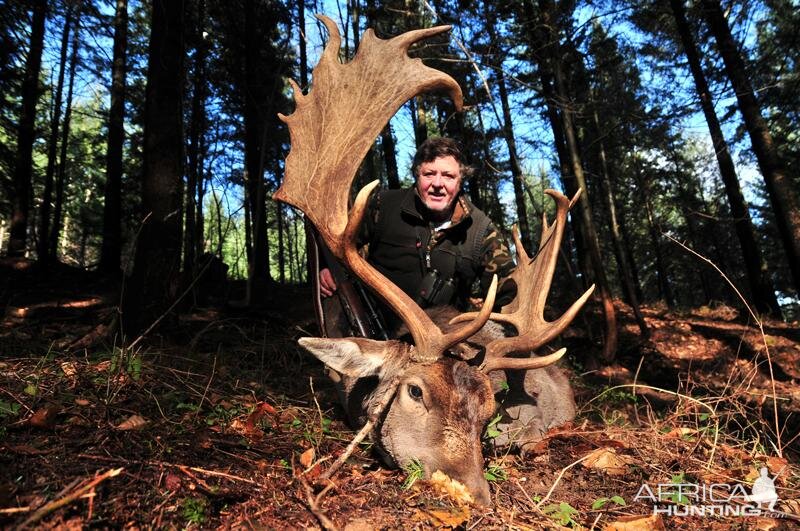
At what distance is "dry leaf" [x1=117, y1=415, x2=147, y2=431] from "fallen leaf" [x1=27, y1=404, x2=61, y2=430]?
0.32 meters

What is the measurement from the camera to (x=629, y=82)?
12.7 meters

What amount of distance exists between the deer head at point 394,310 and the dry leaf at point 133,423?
3.43ft

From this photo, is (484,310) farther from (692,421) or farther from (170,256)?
(170,256)

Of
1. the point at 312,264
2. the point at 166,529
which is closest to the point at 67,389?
the point at 166,529

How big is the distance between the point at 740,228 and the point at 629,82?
211 inches

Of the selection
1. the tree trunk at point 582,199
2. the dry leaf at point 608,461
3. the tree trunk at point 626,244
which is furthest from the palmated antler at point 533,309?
the tree trunk at point 626,244

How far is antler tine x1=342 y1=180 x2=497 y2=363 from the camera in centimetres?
325

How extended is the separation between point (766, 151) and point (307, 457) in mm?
11784

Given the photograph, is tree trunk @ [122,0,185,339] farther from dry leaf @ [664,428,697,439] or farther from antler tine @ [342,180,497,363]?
dry leaf @ [664,428,697,439]

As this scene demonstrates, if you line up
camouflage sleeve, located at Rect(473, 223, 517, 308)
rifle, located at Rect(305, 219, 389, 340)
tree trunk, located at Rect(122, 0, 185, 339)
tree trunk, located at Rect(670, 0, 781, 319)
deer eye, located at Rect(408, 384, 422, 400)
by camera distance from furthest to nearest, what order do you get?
tree trunk, located at Rect(670, 0, 781, 319) → tree trunk, located at Rect(122, 0, 185, 339) → camouflage sleeve, located at Rect(473, 223, 517, 308) → rifle, located at Rect(305, 219, 389, 340) → deer eye, located at Rect(408, 384, 422, 400)

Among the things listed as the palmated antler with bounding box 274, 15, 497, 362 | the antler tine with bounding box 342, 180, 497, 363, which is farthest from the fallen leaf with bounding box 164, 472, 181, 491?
the palmated antler with bounding box 274, 15, 497, 362

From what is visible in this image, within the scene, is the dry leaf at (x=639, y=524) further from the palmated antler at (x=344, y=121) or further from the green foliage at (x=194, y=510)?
the green foliage at (x=194, y=510)

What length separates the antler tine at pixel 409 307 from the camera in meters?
3.25

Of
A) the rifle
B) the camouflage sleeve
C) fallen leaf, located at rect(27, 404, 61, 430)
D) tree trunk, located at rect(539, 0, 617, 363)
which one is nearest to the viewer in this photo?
fallen leaf, located at rect(27, 404, 61, 430)
